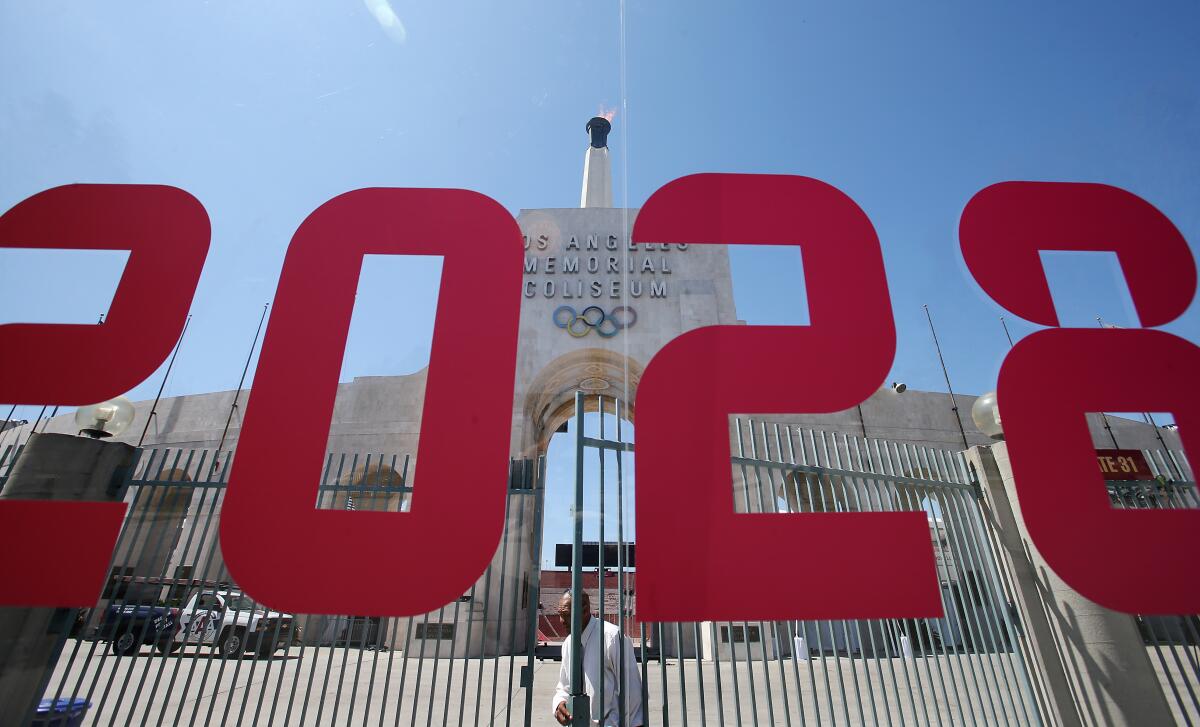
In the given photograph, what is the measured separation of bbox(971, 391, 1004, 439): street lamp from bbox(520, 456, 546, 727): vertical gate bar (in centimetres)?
456

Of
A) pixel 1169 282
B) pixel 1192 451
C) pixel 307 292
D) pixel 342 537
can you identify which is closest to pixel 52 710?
pixel 342 537

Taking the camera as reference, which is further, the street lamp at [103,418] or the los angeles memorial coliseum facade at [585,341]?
the los angeles memorial coliseum facade at [585,341]

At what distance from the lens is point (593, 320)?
16922mm

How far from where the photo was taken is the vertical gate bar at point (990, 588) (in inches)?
231

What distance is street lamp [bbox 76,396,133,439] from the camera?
658cm

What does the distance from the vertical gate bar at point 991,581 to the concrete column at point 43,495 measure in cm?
857

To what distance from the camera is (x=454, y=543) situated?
529cm

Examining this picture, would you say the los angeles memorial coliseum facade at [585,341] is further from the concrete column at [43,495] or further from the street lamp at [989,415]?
the concrete column at [43,495]

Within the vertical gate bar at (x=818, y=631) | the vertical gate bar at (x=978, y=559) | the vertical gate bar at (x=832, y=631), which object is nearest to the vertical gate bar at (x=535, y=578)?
the vertical gate bar at (x=818, y=631)

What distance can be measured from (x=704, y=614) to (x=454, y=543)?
7.51 ft

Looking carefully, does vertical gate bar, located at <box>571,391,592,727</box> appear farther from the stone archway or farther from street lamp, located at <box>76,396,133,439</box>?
the stone archway

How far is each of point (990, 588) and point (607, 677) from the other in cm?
433

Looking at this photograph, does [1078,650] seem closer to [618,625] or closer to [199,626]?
[618,625]

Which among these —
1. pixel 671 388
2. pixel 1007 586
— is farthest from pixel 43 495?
pixel 1007 586
